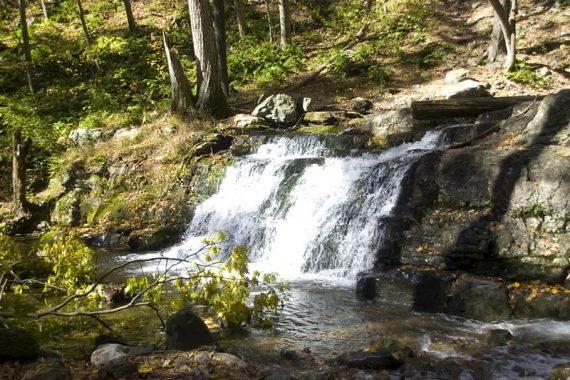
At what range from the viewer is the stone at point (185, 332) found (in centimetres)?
505

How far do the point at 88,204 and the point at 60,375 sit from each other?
10.0 metres

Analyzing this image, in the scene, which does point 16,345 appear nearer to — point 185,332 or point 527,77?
point 185,332

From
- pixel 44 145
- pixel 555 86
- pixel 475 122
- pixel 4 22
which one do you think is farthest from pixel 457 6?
pixel 4 22

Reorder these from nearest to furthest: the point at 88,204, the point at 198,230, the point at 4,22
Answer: the point at 198,230 → the point at 88,204 → the point at 4,22

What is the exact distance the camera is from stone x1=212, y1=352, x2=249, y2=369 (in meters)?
4.53

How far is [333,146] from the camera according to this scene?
1206cm

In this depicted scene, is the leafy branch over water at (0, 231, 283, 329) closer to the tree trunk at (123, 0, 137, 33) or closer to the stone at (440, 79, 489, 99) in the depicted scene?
the stone at (440, 79, 489, 99)

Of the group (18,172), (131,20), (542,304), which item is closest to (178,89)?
(18,172)

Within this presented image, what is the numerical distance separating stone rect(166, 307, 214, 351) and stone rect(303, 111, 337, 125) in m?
9.60

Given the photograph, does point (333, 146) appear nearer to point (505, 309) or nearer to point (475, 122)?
point (475, 122)

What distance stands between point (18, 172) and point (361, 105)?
32.7 feet

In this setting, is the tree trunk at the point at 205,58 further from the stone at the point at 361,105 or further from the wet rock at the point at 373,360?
the wet rock at the point at 373,360

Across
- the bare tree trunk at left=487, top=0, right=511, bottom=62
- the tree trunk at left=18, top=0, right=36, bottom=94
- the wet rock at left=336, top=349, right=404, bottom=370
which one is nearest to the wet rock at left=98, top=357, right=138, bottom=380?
the wet rock at left=336, top=349, right=404, bottom=370

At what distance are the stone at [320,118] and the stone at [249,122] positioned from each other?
1.31 m
